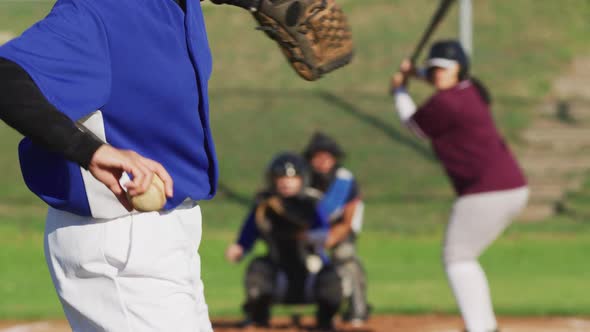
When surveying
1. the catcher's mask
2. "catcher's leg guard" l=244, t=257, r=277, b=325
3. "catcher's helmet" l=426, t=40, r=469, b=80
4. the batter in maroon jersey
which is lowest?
"catcher's leg guard" l=244, t=257, r=277, b=325

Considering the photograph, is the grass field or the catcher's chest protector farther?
the grass field

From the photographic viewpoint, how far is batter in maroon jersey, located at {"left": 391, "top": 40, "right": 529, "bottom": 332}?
20.7ft

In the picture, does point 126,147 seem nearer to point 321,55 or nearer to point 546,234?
point 321,55

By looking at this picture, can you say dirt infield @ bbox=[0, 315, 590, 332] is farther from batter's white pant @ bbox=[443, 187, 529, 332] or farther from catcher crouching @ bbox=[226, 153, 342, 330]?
batter's white pant @ bbox=[443, 187, 529, 332]

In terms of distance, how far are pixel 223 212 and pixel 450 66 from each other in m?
9.06

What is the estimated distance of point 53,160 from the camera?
2740 mm

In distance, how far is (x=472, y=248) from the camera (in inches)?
249

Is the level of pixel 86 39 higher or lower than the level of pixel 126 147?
higher

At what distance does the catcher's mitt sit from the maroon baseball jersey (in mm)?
3416

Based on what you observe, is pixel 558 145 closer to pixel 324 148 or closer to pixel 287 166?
pixel 324 148

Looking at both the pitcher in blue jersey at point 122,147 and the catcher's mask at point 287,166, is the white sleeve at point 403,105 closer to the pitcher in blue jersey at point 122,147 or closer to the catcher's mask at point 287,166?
the catcher's mask at point 287,166

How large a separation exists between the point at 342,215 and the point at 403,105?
1515 millimetres

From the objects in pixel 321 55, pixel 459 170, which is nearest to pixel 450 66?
pixel 459 170

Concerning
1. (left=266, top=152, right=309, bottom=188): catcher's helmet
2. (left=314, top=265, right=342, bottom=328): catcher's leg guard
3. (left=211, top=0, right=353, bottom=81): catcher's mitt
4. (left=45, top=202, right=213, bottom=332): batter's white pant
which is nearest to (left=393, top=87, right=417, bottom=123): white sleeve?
(left=266, top=152, right=309, bottom=188): catcher's helmet
